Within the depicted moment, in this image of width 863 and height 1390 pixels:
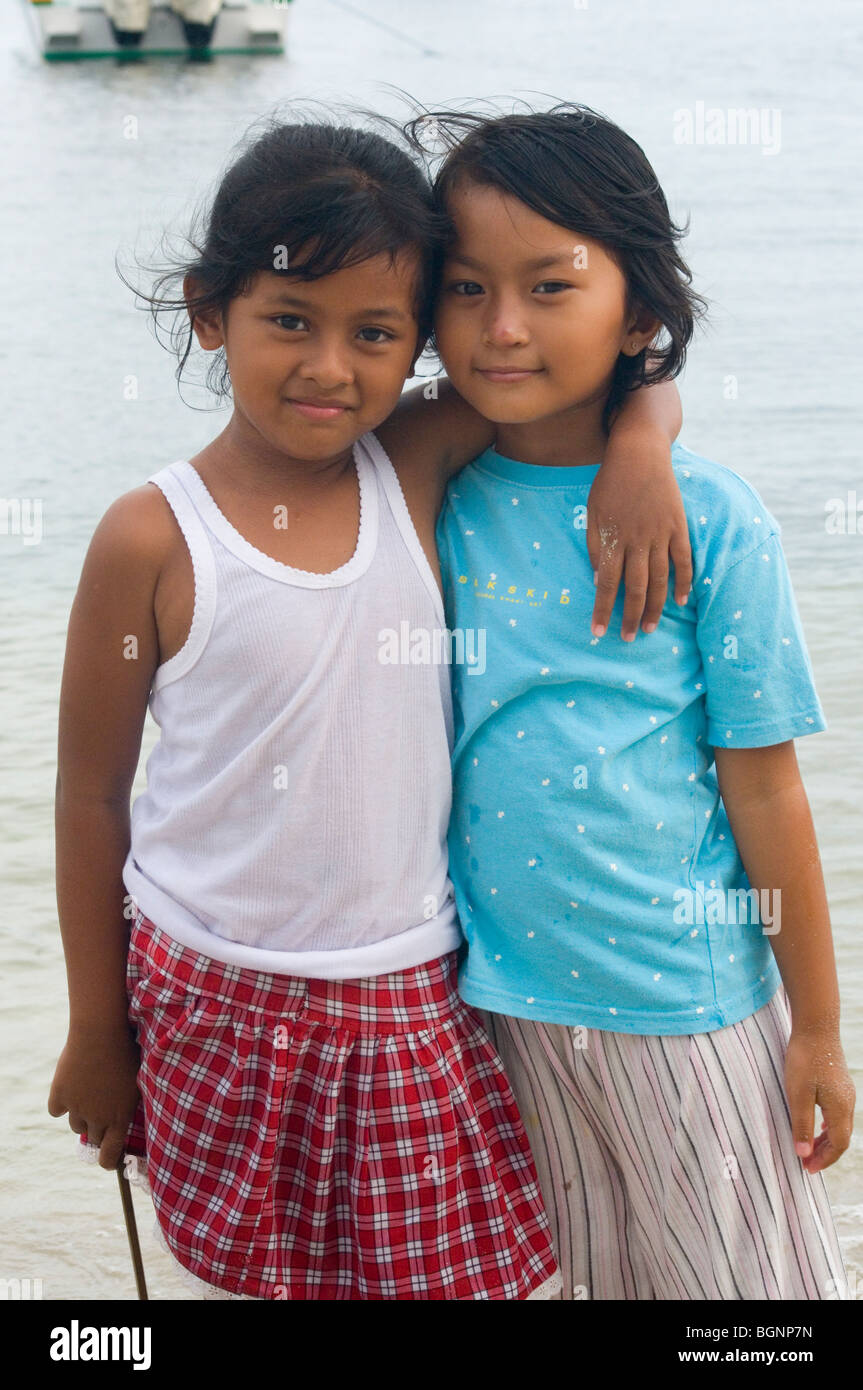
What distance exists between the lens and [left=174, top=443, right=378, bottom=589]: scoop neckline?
5.03ft

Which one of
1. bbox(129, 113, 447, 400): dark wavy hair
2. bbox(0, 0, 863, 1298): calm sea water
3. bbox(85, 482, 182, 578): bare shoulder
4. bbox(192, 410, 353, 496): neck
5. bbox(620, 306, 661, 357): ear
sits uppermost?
bbox(129, 113, 447, 400): dark wavy hair

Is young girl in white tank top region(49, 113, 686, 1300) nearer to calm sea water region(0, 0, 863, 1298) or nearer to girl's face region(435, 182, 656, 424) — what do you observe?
girl's face region(435, 182, 656, 424)

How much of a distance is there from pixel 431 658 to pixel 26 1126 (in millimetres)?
1674

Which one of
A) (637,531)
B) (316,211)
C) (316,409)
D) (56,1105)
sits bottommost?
(56,1105)

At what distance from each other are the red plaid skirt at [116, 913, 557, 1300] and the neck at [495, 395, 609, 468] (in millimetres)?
511

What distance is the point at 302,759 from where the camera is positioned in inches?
60.7

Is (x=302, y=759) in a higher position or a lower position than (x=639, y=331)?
lower

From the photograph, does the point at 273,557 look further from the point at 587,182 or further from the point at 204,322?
the point at 587,182

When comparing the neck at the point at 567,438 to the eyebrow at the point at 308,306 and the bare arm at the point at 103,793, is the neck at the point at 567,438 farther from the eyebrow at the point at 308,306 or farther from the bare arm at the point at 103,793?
the bare arm at the point at 103,793

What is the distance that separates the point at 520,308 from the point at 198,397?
20.5 ft

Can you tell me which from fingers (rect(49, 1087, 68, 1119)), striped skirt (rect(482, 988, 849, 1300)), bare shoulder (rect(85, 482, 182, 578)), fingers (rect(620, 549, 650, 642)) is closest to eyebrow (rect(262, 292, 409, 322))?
bare shoulder (rect(85, 482, 182, 578))

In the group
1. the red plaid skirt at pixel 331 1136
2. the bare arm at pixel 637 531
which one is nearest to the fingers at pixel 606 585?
the bare arm at pixel 637 531

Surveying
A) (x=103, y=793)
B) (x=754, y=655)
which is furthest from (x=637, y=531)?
(x=103, y=793)
